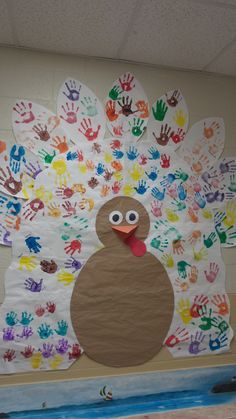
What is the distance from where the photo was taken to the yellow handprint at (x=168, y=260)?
5.95 feet

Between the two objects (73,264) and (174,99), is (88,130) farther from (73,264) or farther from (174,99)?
(73,264)

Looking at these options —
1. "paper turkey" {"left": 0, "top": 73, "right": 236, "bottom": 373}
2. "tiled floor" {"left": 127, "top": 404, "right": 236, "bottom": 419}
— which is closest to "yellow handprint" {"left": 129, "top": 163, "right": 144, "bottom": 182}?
"paper turkey" {"left": 0, "top": 73, "right": 236, "bottom": 373}

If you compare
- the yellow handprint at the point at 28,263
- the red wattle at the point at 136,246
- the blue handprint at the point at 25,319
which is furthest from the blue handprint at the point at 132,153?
the blue handprint at the point at 25,319

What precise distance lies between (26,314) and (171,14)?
5.20 ft

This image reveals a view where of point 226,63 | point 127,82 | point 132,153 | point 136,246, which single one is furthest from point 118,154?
point 226,63

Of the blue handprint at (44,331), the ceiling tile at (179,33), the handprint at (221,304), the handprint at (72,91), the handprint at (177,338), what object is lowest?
the handprint at (177,338)

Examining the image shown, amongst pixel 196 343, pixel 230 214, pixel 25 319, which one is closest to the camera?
pixel 25 319

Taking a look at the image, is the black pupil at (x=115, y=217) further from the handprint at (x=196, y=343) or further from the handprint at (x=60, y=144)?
the handprint at (x=196, y=343)

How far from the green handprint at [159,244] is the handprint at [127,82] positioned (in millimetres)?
867

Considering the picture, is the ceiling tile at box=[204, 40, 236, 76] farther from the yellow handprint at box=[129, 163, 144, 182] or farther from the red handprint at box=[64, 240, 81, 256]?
the red handprint at box=[64, 240, 81, 256]

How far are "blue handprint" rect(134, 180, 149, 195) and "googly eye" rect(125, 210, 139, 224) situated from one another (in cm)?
12

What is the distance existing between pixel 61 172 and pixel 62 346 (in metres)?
0.91

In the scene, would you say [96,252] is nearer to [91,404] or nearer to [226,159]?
[91,404]

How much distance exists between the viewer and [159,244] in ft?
5.94
